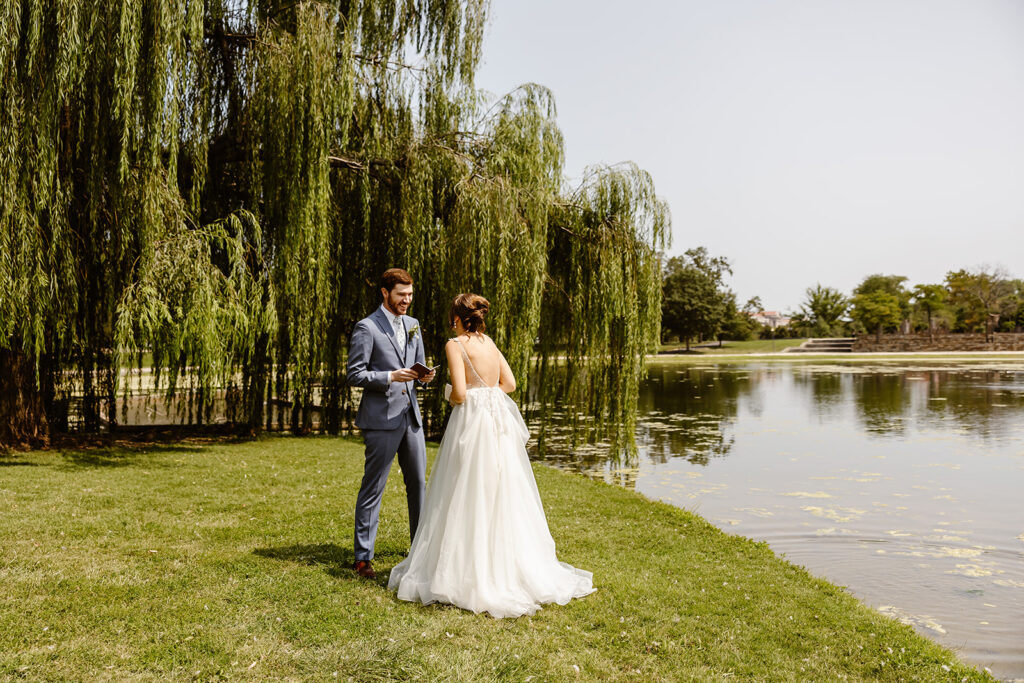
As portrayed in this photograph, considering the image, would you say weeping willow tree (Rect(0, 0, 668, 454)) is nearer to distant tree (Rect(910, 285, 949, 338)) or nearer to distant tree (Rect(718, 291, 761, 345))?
distant tree (Rect(718, 291, 761, 345))

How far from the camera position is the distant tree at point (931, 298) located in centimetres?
7419

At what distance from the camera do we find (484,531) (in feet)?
13.7

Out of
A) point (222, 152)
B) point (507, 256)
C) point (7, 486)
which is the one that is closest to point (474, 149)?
point (507, 256)

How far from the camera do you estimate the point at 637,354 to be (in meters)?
11.5

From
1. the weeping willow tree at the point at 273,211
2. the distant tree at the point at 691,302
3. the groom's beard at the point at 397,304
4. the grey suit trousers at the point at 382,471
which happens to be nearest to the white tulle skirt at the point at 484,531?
the grey suit trousers at the point at 382,471

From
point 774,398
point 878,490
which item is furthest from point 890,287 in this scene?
point 878,490

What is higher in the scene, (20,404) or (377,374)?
(377,374)

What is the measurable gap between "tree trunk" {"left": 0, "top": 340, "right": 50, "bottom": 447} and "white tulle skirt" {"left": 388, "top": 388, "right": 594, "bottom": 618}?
23.5ft

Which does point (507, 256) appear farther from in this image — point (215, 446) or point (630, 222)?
point (215, 446)

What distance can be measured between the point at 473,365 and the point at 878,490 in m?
7.15

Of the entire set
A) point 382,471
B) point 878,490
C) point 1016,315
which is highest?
point 1016,315

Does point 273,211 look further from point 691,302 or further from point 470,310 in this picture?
point 691,302

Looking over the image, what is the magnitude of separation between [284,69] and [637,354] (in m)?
6.44

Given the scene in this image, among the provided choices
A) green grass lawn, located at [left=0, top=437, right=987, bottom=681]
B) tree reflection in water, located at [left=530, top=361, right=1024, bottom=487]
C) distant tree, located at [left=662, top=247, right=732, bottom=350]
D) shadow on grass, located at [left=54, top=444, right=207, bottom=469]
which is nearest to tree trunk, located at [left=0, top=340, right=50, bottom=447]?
shadow on grass, located at [left=54, top=444, right=207, bottom=469]
